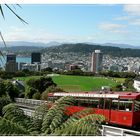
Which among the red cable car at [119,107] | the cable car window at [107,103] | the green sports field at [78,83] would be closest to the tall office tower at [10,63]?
the red cable car at [119,107]

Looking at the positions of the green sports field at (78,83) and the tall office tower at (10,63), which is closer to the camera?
the tall office tower at (10,63)

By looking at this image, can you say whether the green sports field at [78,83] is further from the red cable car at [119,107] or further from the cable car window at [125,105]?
the cable car window at [125,105]

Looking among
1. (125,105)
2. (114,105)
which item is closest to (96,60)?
(114,105)

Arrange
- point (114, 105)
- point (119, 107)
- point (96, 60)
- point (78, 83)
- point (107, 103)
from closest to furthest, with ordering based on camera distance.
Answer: point (119, 107) < point (114, 105) < point (107, 103) < point (78, 83) < point (96, 60)

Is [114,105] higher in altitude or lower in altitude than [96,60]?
higher

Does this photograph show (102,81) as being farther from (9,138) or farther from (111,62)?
(9,138)

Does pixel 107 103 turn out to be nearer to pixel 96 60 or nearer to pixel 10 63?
pixel 10 63

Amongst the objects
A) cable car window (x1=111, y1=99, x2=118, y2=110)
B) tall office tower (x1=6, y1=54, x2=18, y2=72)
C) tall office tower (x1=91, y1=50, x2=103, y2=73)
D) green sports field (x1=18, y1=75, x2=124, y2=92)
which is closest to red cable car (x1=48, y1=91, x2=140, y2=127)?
cable car window (x1=111, y1=99, x2=118, y2=110)

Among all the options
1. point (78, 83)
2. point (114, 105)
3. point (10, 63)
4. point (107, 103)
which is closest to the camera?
point (10, 63)

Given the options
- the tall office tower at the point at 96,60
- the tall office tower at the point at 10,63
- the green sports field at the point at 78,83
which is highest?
the tall office tower at the point at 10,63
